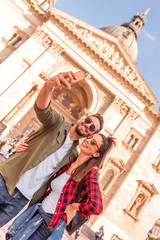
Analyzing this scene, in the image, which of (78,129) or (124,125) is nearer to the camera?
(78,129)

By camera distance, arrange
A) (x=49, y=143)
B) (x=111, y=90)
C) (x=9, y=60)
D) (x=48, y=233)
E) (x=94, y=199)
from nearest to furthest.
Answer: (x=94, y=199), (x=48, y=233), (x=49, y=143), (x=9, y=60), (x=111, y=90)

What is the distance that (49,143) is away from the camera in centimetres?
240

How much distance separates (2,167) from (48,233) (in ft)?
3.09

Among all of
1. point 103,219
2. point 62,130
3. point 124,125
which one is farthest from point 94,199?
point 124,125

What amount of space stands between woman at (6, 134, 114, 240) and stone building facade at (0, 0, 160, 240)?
44.5 ft

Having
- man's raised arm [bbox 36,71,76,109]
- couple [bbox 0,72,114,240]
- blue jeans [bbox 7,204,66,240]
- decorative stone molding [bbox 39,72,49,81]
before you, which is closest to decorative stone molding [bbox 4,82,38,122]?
decorative stone molding [bbox 39,72,49,81]

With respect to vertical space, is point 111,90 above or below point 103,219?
above

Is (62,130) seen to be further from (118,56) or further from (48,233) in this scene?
(118,56)

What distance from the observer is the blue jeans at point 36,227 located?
7.15 feet

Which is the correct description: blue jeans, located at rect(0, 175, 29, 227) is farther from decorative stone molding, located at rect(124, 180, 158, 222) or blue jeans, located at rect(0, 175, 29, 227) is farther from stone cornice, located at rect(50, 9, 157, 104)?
stone cornice, located at rect(50, 9, 157, 104)

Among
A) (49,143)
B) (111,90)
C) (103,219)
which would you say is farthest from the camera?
(111,90)

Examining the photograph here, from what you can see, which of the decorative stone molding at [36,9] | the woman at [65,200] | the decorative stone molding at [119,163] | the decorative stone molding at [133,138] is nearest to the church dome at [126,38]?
the decorative stone molding at [36,9]

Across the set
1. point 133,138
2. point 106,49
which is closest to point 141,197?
point 133,138

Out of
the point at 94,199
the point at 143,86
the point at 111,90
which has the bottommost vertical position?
the point at 94,199
